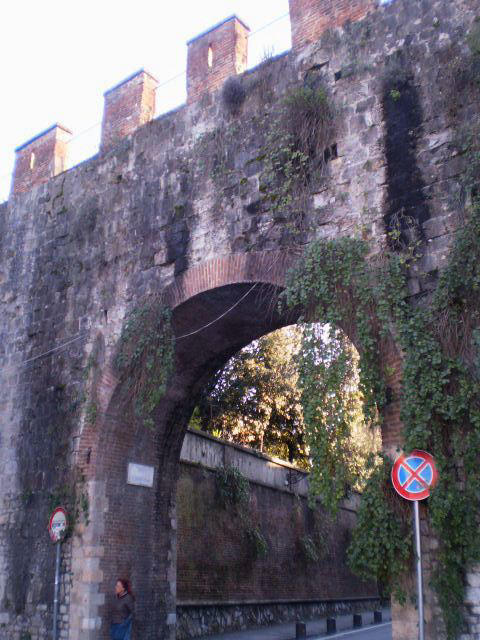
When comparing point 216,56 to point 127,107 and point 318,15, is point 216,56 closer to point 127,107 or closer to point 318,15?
point 318,15

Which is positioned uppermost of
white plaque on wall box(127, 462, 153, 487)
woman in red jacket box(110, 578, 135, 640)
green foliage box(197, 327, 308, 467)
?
green foliage box(197, 327, 308, 467)

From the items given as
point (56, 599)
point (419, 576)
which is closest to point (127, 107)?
point (56, 599)

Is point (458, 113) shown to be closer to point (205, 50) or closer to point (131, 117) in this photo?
point (205, 50)

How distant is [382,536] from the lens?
23.4 ft

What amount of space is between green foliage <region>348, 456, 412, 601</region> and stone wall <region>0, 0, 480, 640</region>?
0.48 meters

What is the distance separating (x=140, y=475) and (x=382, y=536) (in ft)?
16.0

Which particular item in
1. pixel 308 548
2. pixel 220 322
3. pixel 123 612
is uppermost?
pixel 220 322

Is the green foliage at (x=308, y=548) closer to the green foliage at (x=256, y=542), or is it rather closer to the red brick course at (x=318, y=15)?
the green foliage at (x=256, y=542)

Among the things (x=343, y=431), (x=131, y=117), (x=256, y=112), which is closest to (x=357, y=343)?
(x=343, y=431)

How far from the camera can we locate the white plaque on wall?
10.8 metres

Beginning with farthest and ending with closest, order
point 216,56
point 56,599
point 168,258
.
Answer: point 216,56, point 168,258, point 56,599

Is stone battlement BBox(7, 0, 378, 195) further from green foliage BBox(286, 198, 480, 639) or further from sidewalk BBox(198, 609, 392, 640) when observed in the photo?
sidewalk BBox(198, 609, 392, 640)

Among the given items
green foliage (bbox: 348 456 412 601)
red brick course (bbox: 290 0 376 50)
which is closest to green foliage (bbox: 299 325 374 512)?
green foliage (bbox: 348 456 412 601)

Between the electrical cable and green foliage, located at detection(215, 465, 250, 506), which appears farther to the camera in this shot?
green foliage, located at detection(215, 465, 250, 506)
